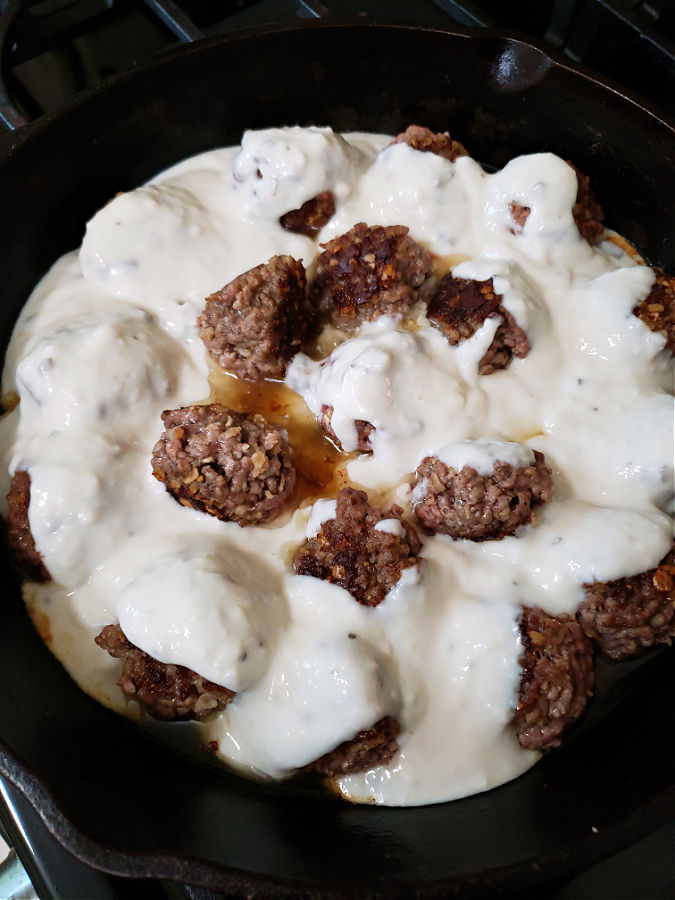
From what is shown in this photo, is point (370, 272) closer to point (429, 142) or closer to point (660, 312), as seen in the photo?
point (429, 142)

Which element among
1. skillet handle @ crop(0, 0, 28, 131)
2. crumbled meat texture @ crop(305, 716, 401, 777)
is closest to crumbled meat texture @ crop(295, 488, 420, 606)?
crumbled meat texture @ crop(305, 716, 401, 777)

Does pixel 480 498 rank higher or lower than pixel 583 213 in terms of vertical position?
lower

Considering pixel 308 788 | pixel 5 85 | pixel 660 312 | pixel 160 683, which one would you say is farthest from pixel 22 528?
pixel 660 312

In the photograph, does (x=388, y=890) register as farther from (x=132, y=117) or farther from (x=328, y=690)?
(x=132, y=117)

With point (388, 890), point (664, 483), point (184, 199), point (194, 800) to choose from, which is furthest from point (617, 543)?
point (184, 199)

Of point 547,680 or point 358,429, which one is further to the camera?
point 358,429

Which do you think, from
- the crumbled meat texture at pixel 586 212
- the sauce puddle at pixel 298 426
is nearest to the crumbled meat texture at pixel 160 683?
the sauce puddle at pixel 298 426
